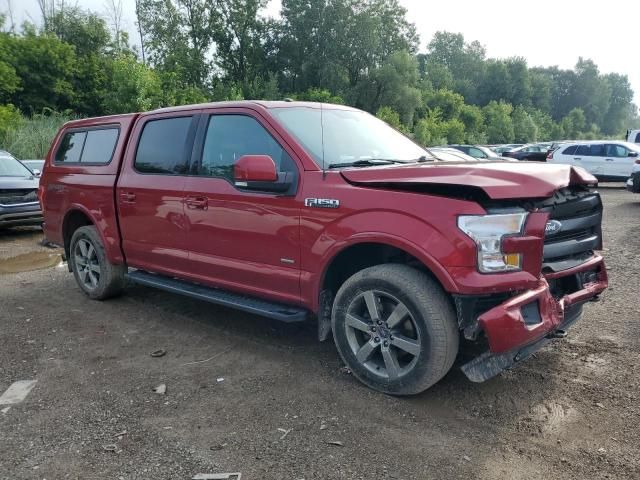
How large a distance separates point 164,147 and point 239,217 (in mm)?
1308

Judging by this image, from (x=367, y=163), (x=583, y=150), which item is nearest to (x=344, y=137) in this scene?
(x=367, y=163)

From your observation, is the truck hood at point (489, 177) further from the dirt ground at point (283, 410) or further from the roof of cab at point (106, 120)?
the roof of cab at point (106, 120)

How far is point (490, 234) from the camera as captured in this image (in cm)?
297

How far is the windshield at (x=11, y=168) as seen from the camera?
10464 mm

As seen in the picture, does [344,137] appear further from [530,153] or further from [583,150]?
[530,153]

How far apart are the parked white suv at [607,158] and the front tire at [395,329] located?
17148 millimetres

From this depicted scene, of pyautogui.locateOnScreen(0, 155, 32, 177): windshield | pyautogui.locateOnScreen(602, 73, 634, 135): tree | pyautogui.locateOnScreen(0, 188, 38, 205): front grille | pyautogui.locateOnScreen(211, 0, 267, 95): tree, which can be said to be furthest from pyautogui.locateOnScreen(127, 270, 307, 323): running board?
pyautogui.locateOnScreen(602, 73, 634, 135): tree

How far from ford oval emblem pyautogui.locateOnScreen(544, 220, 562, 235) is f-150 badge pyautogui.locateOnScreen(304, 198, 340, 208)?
1356 mm

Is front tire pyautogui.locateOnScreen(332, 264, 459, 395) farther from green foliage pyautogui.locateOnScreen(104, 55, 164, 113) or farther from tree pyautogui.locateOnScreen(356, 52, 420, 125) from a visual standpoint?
tree pyautogui.locateOnScreen(356, 52, 420, 125)

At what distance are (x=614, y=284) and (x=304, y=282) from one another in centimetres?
410

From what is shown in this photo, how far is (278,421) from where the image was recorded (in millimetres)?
3146

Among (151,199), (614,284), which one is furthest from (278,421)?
(614,284)

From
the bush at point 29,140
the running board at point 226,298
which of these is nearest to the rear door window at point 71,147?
the running board at point 226,298

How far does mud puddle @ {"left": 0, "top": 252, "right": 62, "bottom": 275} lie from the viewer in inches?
295
